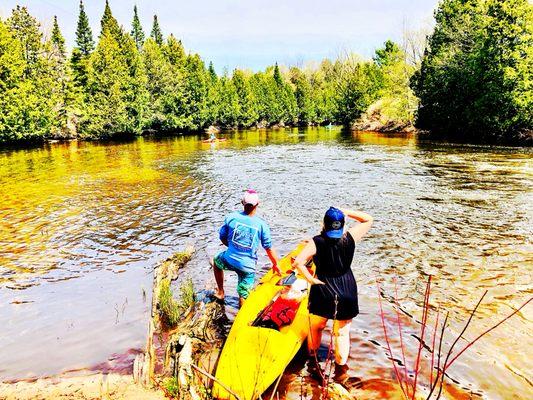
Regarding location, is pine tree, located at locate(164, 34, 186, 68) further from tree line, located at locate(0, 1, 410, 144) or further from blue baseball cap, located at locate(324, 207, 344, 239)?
blue baseball cap, located at locate(324, 207, 344, 239)

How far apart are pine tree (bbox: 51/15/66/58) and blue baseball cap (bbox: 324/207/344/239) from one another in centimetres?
5172

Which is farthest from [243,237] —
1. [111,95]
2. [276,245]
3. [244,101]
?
[244,101]

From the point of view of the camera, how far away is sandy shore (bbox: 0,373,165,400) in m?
4.34

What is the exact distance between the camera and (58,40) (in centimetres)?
5097

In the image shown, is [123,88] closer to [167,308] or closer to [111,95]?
[111,95]

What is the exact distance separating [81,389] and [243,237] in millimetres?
2839

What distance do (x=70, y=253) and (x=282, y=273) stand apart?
248 inches

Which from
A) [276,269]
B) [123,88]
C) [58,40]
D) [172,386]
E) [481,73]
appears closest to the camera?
[172,386]

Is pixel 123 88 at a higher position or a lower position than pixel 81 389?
higher

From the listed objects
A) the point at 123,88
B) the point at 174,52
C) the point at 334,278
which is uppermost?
the point at 174,52

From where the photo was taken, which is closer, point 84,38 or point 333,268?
point 333,268

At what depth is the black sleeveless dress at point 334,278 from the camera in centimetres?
462

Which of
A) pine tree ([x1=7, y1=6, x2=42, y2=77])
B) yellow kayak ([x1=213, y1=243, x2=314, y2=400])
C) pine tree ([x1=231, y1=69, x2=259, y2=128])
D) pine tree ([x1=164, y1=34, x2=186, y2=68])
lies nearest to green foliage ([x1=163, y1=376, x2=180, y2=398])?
yellow kayak ([x1=213, y1=243, x2=314, y2=400])

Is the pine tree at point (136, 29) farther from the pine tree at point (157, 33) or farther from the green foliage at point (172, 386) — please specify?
the green foliage at point (172, 386)
